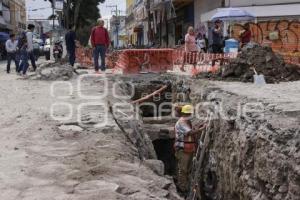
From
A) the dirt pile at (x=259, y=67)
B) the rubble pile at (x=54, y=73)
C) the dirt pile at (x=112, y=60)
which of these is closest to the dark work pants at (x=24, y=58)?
the rubble pile at (x=54, y=73)

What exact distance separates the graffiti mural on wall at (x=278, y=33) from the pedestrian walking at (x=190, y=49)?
7165 mm

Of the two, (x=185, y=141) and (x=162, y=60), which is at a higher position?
(x=162, y=60)

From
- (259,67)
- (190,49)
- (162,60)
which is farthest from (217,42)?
(259,67)

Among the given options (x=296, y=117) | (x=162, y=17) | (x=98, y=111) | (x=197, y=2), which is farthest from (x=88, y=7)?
(x=296, y=117)

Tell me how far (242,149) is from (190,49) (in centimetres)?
1141

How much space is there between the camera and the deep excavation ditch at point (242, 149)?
634 cm

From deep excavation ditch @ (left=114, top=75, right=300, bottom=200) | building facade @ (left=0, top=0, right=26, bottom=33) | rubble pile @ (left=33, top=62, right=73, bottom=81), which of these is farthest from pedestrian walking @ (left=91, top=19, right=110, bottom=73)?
building facade @ (left=0, top=0, right=26, bottom=33)

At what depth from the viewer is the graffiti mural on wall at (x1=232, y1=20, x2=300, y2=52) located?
2595cm

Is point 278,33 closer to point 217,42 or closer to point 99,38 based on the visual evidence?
point 217,42

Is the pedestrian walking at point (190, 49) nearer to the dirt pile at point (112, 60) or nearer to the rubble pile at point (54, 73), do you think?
the rubble pile at point (54, 73)

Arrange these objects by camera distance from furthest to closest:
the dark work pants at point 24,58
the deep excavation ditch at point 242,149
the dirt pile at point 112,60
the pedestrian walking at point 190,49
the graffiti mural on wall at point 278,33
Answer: the graffiti mural on wall at point 278,33 → the dirt pile at point 112,60 → the dark work pants at point 24,58 → the pedestrian walking at point 190,49 → the deep excavation ditch at point 242,149

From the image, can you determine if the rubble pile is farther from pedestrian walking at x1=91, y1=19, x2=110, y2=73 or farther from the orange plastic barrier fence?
the orange plastic barrier fence

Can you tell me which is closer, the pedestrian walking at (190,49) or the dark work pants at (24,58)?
the pedestrian walking at (190,49)

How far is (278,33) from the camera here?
85.5 feet
